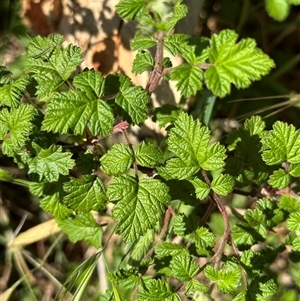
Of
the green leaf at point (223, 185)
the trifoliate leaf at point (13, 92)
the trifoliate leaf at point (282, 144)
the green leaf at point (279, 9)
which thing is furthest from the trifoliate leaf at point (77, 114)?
the green leaf at point (279, 9)

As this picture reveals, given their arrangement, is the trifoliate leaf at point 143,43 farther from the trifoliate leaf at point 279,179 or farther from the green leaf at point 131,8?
the trifoliate leaf at point 279,179

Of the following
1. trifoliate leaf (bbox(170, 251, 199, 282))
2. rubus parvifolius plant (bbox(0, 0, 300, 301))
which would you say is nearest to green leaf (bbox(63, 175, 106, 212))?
rubus parvifolius plant (bbox(0, 0, 300, 301))

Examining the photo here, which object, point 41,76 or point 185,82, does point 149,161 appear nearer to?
point 185,82

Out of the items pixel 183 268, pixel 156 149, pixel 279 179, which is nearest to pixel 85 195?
pixel 156 149

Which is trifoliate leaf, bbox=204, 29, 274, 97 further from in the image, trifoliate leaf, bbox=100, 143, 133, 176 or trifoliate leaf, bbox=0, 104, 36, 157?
trifoliate leaf, bbox=0, 104, 36, 157

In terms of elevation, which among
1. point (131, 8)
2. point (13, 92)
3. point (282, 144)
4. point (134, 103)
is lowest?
point (282, 144)

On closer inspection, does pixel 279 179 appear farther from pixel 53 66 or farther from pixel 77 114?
pixel 53 66

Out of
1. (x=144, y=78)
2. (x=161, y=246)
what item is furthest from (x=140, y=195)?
(x=144, y=78)
